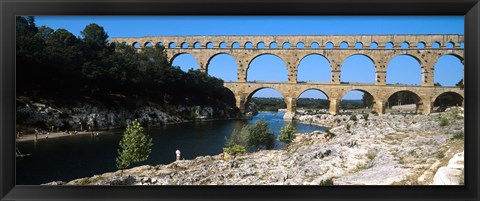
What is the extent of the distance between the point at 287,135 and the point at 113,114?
3643 mm

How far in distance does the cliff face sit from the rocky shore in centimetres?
131

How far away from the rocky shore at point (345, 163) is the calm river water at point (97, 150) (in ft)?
0.54

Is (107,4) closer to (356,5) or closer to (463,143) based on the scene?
(356,5)

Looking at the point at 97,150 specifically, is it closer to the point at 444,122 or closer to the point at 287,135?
the point at 287,135

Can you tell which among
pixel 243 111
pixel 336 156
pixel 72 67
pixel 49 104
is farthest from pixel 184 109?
pixel 336 156

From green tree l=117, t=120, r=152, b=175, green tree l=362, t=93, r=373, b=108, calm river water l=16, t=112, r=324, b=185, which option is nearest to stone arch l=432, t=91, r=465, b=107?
green tree l=362, t=93, r=373, b=108

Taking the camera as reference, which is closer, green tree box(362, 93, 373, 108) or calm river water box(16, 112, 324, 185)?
calm river water box(16, 112, 324, 185)

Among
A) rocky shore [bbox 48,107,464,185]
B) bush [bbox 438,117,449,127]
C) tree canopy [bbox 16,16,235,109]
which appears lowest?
rocky shore [bbox 48,107,464,185]

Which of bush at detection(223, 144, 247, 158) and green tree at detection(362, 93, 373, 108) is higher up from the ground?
green tree at detection(362, 93, 373, 108)

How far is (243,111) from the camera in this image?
6.72 meters

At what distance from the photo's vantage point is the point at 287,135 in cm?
566

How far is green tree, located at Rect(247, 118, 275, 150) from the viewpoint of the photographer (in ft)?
17.5

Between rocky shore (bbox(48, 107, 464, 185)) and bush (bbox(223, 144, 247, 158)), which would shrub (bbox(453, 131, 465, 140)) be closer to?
rocky shore (bbox(48, 107, 464, 185))

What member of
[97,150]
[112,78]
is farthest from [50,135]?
[112,78]
